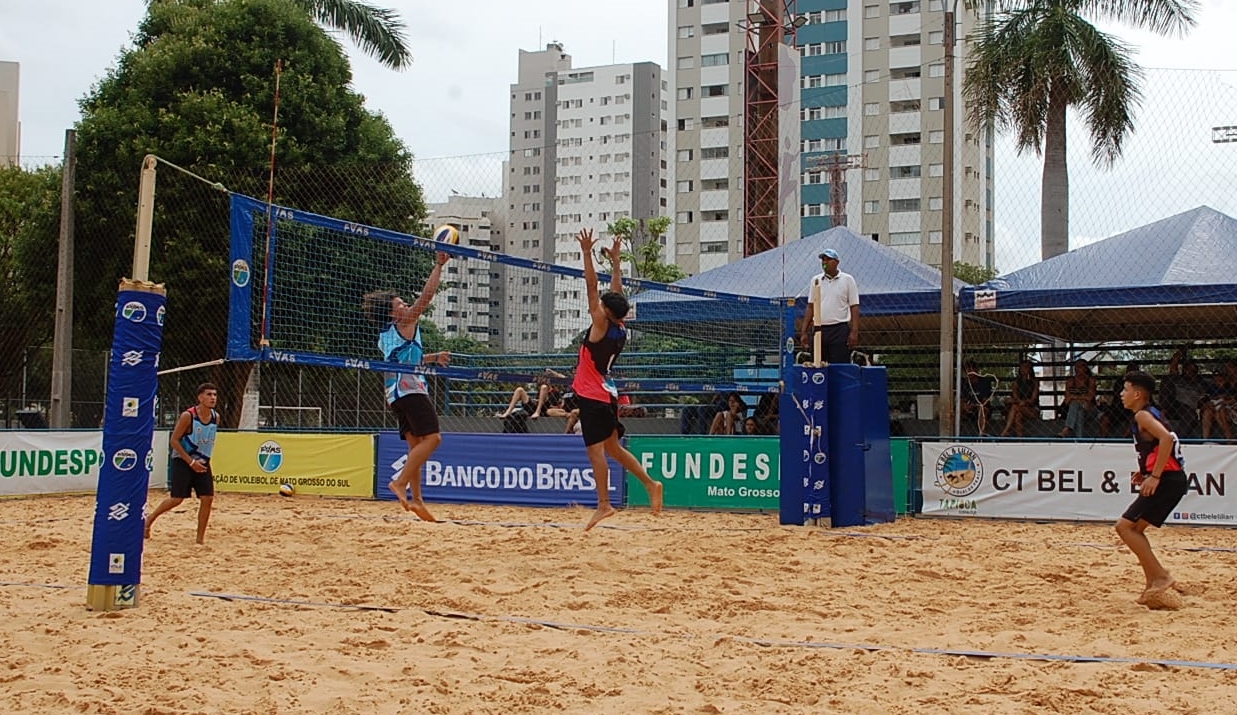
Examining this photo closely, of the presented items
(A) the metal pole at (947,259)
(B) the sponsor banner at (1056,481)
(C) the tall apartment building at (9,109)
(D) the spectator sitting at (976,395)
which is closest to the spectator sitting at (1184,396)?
(D) the spectator sitting at (976,395)

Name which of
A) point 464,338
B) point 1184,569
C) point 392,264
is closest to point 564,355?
point 464,338

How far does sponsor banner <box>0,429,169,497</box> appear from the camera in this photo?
14266 mm

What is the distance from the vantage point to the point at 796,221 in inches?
1177

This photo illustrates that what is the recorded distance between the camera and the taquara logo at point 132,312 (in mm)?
6223

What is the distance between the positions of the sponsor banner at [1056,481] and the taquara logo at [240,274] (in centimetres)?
711

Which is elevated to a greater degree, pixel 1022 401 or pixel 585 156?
pixel 585 156

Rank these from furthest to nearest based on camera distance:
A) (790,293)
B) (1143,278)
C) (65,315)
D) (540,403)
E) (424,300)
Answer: (65,315) < (540,403) < (790,293) < (1143,278) < (424,300)

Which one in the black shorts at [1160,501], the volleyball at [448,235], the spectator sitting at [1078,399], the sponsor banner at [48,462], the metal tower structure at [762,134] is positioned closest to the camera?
the black shorts at [1160,501]

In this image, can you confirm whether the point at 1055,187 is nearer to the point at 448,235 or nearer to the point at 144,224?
the point at 448,235

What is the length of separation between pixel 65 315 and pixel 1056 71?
15366 mm

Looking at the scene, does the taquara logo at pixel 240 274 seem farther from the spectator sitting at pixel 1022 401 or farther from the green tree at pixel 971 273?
the green tree at pixel 971 273

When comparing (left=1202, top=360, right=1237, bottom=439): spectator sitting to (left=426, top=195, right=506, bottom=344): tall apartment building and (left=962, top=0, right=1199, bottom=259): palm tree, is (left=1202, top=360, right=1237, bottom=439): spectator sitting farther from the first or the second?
(left=426, top=195, right=506, bottom=344): tall apartment building

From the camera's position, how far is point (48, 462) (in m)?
14.6

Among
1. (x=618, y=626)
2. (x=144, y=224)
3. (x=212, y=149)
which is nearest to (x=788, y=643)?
(x=618, y=626)
